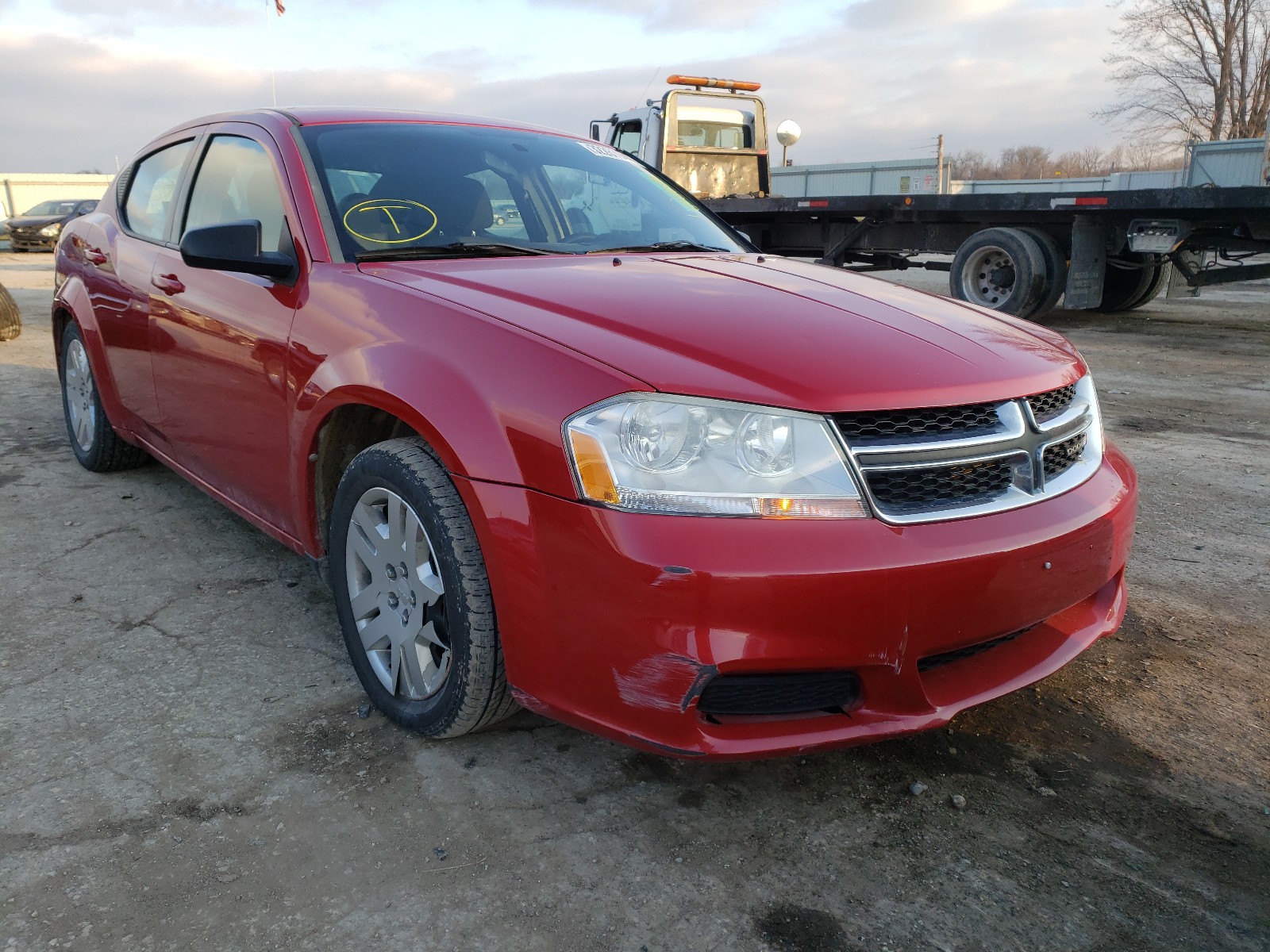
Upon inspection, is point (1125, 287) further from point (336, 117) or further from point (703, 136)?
point (336, 117)

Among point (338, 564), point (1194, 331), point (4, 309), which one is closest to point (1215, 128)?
Answer: point (1194, 331)

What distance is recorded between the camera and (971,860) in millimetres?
1918

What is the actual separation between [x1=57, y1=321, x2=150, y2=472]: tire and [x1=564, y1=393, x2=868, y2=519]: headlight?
313 centimetres

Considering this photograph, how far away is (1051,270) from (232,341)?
340 inches

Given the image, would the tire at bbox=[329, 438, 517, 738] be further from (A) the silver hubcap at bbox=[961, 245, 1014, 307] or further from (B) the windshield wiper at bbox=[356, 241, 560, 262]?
(A) the silver hubcap at bbox=[961, 245, 1014, 307]

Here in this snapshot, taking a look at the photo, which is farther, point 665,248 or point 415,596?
point 665,248

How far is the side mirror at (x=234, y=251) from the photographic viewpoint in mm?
2527

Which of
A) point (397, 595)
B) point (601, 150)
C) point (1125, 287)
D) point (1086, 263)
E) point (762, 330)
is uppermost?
point (601, 150)

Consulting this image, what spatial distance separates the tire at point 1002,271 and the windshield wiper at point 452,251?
296 inches

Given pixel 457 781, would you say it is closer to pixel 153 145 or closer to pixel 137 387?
pixel 137 387

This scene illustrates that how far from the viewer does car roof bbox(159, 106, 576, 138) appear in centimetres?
294

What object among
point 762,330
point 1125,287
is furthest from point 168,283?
point 1125,287

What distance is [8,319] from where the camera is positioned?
8.49m

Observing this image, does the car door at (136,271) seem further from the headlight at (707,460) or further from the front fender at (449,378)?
the headlight at (707,460)
